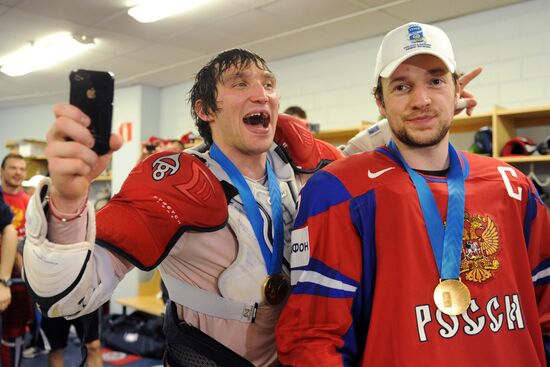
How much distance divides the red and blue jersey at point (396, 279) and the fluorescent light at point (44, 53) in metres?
4.40

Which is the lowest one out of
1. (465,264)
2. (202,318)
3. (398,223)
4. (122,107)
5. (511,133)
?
(202,318)

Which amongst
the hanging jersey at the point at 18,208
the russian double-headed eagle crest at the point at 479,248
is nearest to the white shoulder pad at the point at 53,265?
the russian double-headed eagle crest at the point at 479,248

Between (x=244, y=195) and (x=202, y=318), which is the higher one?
(x=244, y=195)

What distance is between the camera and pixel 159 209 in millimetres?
1272

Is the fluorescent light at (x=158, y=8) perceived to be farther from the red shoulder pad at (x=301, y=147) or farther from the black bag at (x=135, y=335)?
the black bag at (x=135, y=335)

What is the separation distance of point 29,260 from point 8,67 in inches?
234

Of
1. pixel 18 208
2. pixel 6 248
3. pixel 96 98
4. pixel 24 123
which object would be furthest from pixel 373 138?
pixel 24 123

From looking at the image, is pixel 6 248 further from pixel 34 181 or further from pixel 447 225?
pixel 447 225

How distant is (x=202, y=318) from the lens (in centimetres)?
140

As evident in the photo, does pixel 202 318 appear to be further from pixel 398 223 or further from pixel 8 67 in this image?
pixel 8 67

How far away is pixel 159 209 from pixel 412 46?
0.81 meters

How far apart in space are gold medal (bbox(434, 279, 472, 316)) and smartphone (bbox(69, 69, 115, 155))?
0.82 meters

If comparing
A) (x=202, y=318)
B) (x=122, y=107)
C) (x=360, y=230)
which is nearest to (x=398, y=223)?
(x=360, y=230)

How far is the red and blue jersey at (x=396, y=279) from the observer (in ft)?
3.84
